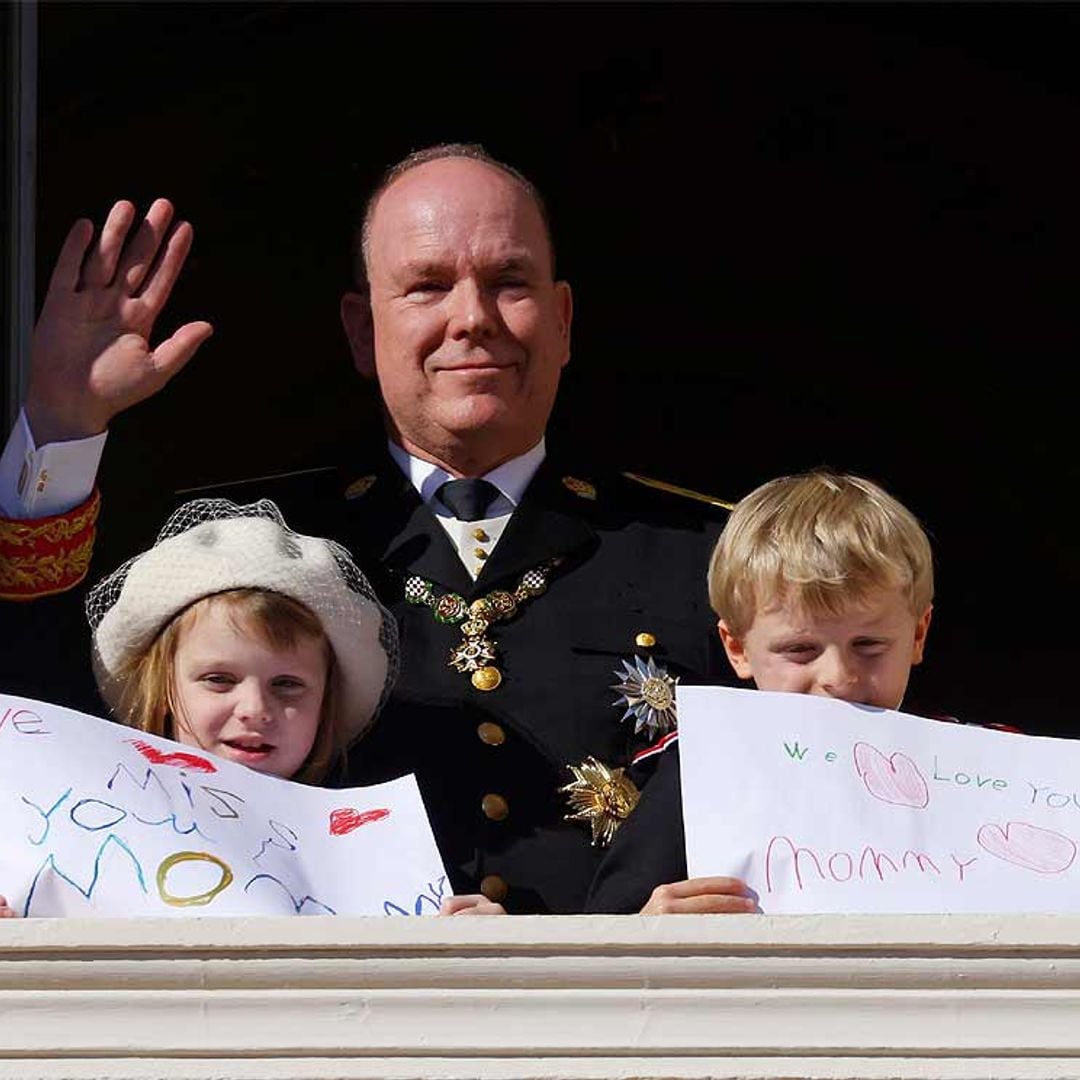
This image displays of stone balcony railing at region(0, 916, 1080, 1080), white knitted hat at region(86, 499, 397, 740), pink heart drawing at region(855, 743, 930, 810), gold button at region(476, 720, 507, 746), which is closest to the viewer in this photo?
stone balcony railing at region(0, 916, 1080, 1080)

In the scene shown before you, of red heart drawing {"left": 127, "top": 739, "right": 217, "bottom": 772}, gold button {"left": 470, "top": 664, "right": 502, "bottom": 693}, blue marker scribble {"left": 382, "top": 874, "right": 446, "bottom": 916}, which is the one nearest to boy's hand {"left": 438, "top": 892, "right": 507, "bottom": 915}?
blue marker scribble {"left": 382, "top": 874, "right": 446, "bottom": 916}

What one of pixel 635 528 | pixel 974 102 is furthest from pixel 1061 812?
pixel 974 102

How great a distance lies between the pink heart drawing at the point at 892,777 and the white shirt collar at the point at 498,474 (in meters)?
0.87

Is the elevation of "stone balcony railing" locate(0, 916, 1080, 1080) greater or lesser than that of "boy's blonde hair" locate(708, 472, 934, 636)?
lesser

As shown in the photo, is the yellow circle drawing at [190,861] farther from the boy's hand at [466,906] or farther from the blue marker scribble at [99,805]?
the boy's hand at [466,906]

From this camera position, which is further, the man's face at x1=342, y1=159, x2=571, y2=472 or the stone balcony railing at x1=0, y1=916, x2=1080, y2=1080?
the man's face at x1=342, y1=159, x2=571, y2=472

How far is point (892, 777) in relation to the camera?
2.76 m

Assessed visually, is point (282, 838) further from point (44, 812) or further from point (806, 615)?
point (806, 615)

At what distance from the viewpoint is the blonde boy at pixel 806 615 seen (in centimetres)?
292

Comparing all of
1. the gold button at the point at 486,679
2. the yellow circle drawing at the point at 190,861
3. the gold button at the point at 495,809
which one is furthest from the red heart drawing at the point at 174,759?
the gold button at the point at 486,679

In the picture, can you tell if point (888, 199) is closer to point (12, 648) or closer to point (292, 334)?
point (292, 334)

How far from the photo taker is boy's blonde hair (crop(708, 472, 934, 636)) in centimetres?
293

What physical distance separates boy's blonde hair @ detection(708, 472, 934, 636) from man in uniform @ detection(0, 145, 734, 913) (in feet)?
1.00

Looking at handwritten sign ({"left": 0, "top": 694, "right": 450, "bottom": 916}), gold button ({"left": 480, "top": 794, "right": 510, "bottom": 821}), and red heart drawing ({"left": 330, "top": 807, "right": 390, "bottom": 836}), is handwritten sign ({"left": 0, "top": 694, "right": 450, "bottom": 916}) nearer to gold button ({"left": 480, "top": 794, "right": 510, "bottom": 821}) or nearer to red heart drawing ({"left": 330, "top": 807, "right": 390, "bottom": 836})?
red heart drawing ({"left": 330, "top": 807, "right": 390, "bottom": 836})
